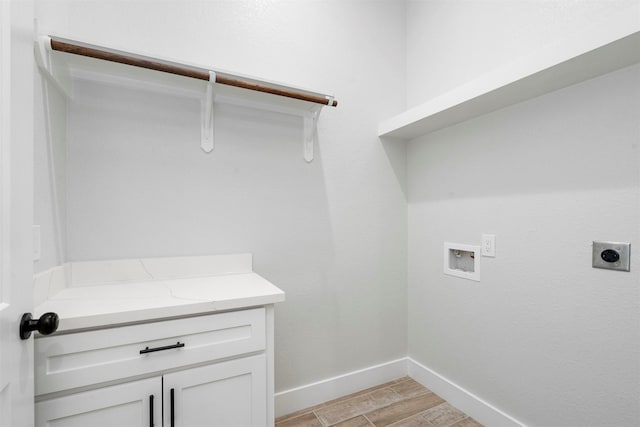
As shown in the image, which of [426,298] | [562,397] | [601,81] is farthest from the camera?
[426,298]

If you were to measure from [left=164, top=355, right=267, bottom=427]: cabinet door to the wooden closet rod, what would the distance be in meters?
1.19

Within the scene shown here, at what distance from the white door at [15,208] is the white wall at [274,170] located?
0.51 meters

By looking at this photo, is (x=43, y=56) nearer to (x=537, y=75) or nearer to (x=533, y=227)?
(x=537, y=75)

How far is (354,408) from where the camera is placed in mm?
1784

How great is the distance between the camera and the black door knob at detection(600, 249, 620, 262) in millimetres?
1165

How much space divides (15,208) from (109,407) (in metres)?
0.68

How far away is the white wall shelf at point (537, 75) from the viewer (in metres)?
1.01

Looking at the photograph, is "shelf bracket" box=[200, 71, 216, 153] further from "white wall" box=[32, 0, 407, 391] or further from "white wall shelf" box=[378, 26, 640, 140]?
"white wall shelf" box=[378, 26, 640, 140]

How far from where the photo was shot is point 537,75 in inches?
47.4

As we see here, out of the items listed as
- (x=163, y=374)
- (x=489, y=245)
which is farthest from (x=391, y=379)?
(x=163, y=374)

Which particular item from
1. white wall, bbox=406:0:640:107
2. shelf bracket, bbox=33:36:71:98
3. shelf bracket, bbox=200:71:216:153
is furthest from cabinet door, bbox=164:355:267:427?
Answer: white wall, bbox=406:0:640:107

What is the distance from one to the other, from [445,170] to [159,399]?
1836 millimetres

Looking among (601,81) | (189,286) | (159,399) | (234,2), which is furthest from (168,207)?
(601,81)

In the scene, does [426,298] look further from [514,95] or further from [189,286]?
[189,286]
